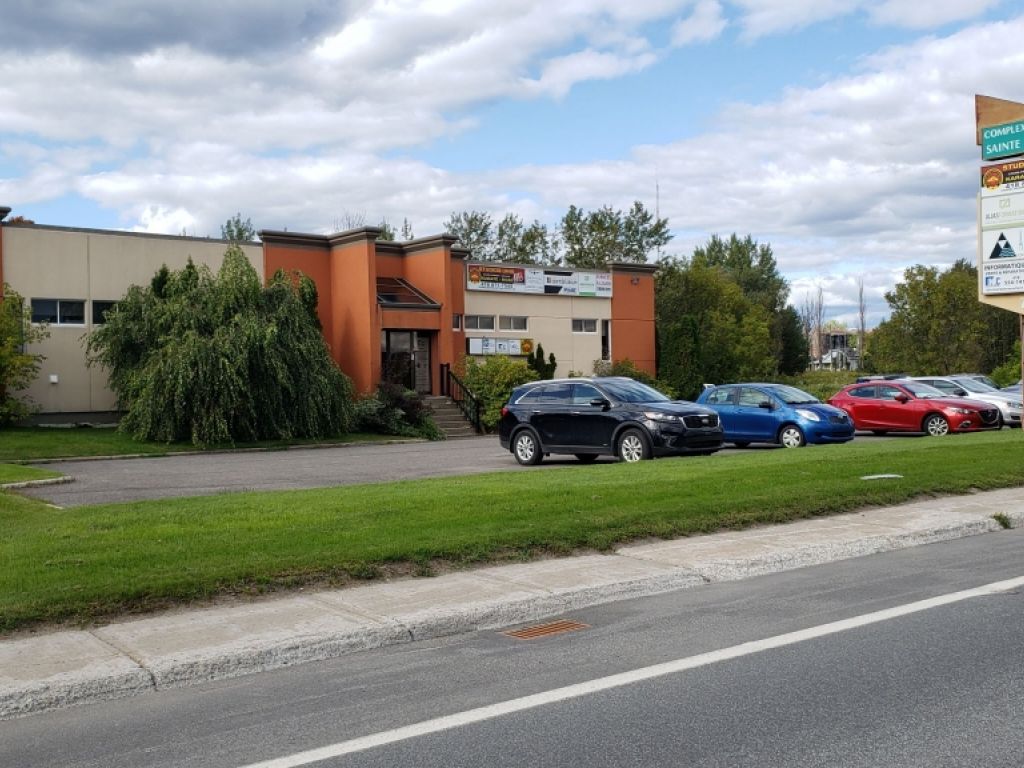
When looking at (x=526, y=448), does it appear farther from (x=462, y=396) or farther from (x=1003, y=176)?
(x=462, y=396)

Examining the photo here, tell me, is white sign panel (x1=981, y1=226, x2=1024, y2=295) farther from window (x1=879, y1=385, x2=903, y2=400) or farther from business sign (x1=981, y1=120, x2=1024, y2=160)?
window (x1=879, y1=385, x2=903, y2=400)

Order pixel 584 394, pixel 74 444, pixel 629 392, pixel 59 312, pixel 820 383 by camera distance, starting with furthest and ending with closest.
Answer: pixel 820 383 < pixel 59 312 < pixel 74 444 < pixel 584 394 < pixel 629 392

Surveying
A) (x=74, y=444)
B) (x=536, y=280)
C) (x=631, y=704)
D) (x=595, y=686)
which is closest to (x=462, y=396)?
(x=536, y=280)

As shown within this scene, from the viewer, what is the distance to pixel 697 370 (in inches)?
1763

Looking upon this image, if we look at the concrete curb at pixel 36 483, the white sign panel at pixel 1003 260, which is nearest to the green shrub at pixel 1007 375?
the white sign panel at pixel 1003 260

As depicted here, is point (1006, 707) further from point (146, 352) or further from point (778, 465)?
point (146, 352)

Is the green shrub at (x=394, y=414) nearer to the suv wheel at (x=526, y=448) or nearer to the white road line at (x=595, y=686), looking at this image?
the suv wheel at (x=526, y=448)

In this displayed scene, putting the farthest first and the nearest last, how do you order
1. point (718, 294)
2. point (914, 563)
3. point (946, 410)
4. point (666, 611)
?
point (718, 294) < point (946, 410) < point (914, 563) < point (666, 611)

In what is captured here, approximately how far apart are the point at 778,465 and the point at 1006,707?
33.5 feet

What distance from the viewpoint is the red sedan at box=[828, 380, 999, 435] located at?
25891mm

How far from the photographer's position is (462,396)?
123 feet

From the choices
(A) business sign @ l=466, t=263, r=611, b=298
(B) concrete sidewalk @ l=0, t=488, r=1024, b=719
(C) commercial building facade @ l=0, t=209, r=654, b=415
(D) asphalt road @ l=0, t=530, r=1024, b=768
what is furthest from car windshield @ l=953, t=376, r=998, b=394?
(D) asphalt road @ l=0, t=530, r=1024, b=768

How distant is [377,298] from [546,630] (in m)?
30.2

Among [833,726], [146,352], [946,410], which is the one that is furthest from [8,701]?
[146,352]
